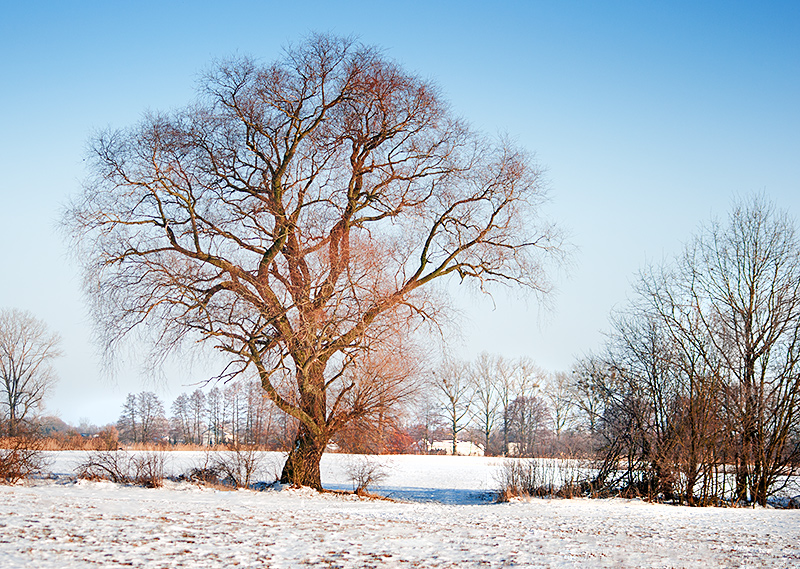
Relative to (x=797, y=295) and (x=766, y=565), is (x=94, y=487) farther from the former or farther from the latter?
(x=797, y=295)

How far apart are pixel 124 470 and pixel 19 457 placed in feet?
7.49

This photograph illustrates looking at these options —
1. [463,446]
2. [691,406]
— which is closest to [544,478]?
[691,406]

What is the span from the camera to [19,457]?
13.3 metres

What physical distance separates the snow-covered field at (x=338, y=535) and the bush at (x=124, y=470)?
2.84ft

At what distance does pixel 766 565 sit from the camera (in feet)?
21.7

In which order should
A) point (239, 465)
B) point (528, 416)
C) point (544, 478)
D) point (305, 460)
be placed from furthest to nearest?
1. point (528, 416)
2. point (544, 478)
3. point (305, 460)
4. point (239, 465)

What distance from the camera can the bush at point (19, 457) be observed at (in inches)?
509

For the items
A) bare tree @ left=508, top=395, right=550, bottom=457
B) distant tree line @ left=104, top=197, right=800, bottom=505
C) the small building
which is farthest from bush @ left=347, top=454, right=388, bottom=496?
the small building

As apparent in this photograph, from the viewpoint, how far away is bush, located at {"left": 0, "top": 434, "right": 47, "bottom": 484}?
12.9 meters

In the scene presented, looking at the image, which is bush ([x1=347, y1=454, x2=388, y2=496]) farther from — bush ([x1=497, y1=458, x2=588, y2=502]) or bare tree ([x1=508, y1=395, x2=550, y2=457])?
→ bare tree ([x1=508, y1=395, x2=550, y2=457])

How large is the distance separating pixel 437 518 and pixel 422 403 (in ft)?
24.6

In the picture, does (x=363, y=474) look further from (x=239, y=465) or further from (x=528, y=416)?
(x=528, y=416)

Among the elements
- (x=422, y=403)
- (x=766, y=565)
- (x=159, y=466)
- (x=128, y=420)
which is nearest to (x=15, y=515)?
(x=159, y=466)

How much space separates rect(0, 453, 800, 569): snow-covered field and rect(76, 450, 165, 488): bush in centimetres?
87
